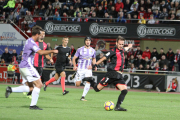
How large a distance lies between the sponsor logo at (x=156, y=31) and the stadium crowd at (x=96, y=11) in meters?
0.51

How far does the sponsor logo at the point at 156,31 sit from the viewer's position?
23558 millimetres

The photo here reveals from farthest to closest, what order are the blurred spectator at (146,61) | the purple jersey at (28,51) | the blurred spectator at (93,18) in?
the blurred spectator at (93,18) → the blurred spectator at (146,61) → the purple jersey at (28,51)

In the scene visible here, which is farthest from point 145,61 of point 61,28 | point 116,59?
point 116,59

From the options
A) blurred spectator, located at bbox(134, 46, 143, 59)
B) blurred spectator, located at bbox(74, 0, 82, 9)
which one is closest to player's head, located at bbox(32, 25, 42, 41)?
blurred spectator, located at bbox(134, 46, 143, 59)

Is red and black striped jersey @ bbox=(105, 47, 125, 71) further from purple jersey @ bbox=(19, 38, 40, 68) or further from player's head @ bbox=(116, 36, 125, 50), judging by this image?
purple jersey @ bbox=(19, 38, 40, 68)

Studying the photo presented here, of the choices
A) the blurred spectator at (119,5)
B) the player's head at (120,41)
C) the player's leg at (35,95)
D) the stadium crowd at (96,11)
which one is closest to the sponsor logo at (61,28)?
the stadium crowd at (96,11)

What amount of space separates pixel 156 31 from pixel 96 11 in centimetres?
503

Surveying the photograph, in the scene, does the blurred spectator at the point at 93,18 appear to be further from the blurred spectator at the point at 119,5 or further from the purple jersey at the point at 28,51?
the purple jersey at the point at 28,51

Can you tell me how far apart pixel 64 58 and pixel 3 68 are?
1038cm

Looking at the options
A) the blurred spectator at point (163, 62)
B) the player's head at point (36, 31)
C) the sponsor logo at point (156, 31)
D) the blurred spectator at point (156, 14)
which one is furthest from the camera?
the blurred spectator at point (156, 14)

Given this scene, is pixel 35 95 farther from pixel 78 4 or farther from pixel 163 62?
pixel 78 4

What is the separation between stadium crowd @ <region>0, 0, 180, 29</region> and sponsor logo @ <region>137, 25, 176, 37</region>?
1.69 feet

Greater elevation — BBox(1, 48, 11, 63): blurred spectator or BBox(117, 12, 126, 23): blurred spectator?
BBox(117, 12, 126, 23): blurred spectator

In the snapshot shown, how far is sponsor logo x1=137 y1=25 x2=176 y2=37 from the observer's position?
77.3 feet
